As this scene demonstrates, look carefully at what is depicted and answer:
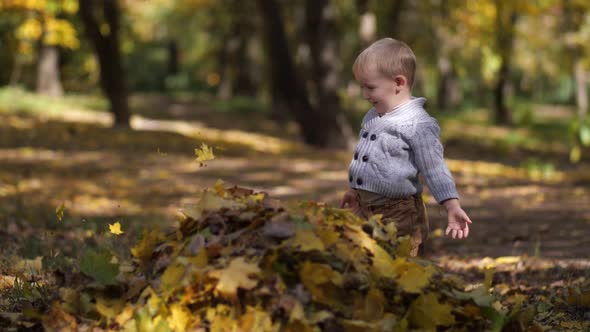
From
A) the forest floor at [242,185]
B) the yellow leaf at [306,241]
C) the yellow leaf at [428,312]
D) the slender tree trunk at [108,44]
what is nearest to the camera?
the yellow leaf at [306,241]

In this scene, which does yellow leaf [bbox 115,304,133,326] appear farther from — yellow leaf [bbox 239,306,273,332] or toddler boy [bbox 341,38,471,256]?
toddler boy [bbox 341,38,471,256]

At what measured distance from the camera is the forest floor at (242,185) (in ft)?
18.6

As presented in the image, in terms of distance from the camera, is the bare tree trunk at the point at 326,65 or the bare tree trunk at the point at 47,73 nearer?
the bare tree trunk at the point at 326,65

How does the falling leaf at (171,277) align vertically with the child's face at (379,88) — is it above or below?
below

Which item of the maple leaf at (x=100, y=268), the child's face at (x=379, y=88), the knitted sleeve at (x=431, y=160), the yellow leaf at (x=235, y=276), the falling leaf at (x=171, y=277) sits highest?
the child's face at (x=379, y=88)

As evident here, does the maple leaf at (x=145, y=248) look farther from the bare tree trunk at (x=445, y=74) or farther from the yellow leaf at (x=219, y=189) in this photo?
the bare tree trunk at (x=445, y=74)

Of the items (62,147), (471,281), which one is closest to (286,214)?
(471,281)

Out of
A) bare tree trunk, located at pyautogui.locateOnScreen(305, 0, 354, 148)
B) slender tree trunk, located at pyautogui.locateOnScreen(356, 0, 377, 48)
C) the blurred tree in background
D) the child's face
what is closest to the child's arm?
the child's face

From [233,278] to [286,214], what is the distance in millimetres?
401

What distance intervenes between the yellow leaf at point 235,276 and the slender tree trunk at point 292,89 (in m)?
12.7

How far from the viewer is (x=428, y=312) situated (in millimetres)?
2846

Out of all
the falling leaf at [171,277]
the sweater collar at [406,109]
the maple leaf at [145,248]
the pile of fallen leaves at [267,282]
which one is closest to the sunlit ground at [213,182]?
the maple leaf at [145,248]

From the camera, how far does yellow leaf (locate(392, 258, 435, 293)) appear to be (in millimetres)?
2822

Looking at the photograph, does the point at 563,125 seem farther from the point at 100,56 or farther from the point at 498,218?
the point at 498,218
